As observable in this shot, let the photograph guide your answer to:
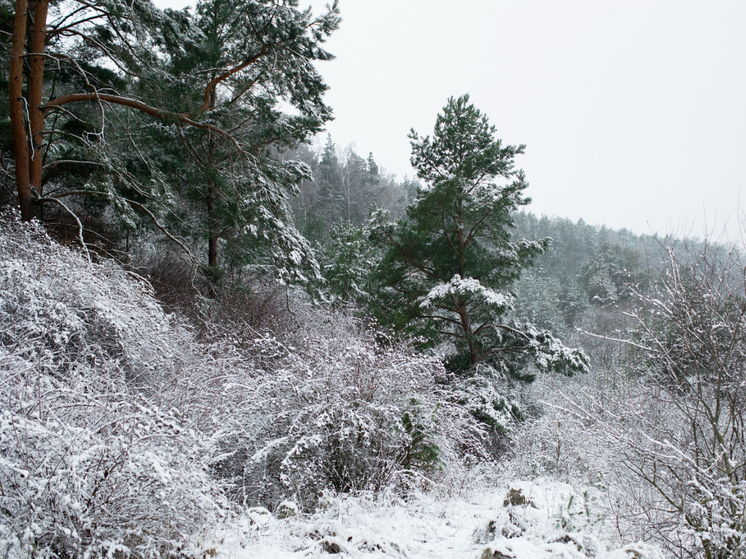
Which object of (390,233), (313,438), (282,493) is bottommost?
(282,493)

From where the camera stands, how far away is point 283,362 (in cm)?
621

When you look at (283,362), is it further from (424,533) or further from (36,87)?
(36,87)

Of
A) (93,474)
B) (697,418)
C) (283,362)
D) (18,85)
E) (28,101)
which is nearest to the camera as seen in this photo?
(93,474)

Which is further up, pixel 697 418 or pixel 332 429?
pixel 697 418

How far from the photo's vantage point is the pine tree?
10414 mm

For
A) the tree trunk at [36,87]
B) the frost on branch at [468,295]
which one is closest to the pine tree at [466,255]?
the frost on branch at [468,295]

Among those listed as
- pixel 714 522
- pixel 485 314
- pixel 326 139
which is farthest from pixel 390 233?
pixel 326 139

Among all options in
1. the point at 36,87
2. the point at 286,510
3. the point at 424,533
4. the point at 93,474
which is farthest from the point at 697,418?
the point at 36,87

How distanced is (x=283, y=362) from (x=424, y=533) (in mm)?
3626

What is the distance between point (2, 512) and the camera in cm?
186

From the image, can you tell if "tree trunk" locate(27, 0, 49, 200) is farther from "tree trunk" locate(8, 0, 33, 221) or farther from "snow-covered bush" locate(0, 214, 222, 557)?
"snow-covered bush" locate(0, 214, 222, 557)

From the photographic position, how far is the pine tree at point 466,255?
410 inches

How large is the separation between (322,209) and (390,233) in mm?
23199

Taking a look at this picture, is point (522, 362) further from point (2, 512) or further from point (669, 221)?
point (2, 512)
